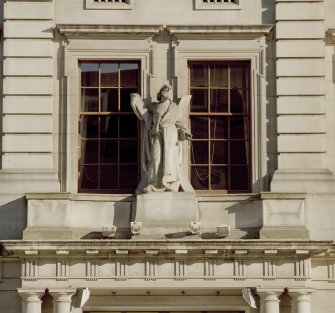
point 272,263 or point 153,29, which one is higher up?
point 153,29

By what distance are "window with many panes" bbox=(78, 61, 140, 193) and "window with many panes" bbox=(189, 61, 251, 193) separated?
128cm

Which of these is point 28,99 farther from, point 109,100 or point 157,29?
point 157,29

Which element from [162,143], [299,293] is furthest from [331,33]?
[299,293]

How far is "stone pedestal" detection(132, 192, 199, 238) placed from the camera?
120 ft

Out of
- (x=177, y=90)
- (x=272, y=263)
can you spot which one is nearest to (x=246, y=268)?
(x=272, y=263)

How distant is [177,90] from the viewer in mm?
37531

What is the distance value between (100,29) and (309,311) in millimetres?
7450

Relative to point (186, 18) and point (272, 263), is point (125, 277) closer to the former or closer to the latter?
point (272, 263)

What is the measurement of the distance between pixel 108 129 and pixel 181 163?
71.2 inches

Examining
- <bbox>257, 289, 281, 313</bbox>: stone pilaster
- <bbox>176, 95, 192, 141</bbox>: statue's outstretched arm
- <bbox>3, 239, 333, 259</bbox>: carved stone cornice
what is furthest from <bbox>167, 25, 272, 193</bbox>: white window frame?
<bbox>257, 289, 281, 313</bbox>: stone pilaster

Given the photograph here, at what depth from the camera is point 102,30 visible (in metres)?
37.6

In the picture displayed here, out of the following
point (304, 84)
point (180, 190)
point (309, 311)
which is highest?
point (304, 84)

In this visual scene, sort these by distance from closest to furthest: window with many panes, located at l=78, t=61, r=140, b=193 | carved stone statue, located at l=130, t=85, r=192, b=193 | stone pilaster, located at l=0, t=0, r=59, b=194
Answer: carved stone statue, located at l=130, t=85, r=192, b=193, stone pilaster, located at l=0, t=0, r=59, b=194, window with many panes, located at l=78, t=61, r=140, b=193

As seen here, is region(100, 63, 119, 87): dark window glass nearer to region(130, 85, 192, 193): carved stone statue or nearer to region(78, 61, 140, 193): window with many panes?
region(78, 61, 140, 193): window with many panes
